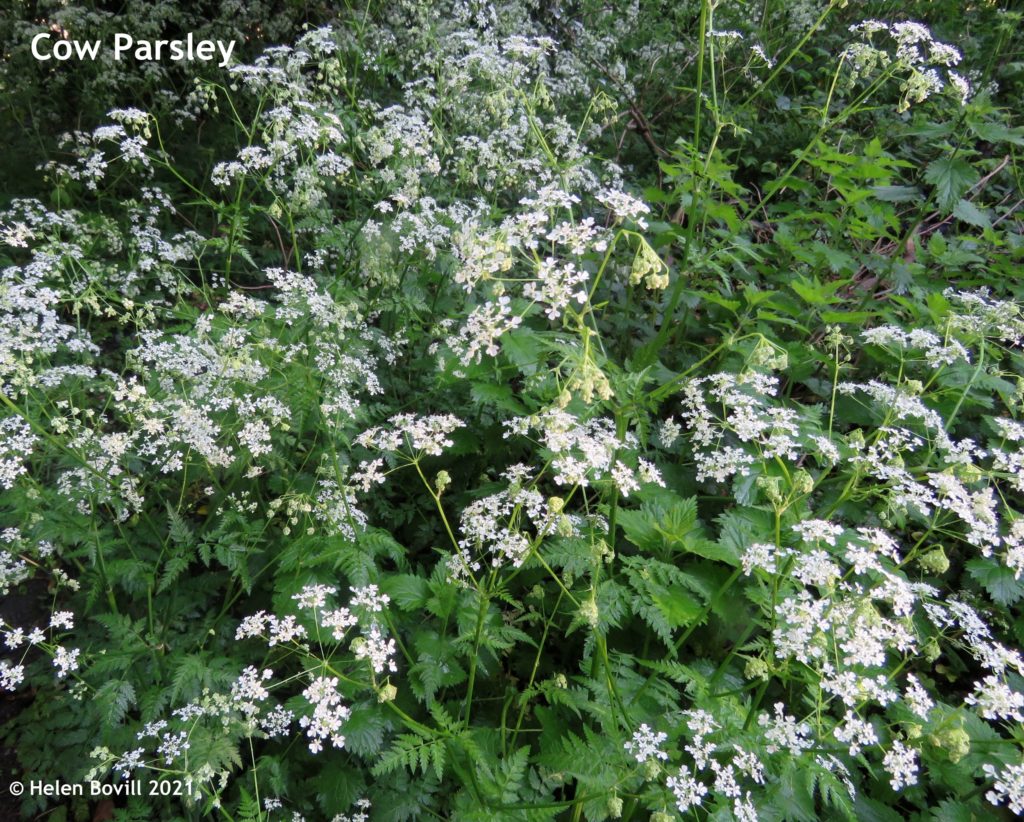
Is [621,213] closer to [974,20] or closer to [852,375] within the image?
[852,375]

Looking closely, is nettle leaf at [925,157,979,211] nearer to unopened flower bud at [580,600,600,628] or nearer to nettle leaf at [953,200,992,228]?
nettle leaf at [953,200,992,228]

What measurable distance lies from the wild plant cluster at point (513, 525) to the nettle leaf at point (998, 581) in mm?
21

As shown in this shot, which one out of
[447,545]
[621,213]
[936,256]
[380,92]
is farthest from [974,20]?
[447,545]

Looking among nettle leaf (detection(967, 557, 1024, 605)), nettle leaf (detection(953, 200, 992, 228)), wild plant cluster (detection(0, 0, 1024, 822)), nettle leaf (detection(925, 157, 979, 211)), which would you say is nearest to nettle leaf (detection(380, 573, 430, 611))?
wild plant cluster (detection(0, 0, 1024, 822))

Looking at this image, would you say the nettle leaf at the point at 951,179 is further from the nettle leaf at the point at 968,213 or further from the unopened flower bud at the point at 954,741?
the unopened flower bud at the point at 954,741

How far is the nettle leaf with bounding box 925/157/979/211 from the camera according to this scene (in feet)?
13.3

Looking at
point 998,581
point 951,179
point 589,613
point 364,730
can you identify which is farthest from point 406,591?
point 951,179

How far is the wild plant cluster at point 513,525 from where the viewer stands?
2.37 meters

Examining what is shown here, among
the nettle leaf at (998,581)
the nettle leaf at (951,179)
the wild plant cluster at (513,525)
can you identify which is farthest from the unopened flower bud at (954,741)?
the nettle leaf at (951,179)

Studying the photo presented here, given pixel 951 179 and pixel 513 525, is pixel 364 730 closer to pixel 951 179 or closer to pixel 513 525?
pixel 513 525

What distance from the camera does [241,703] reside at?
2500mm

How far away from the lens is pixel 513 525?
251cm

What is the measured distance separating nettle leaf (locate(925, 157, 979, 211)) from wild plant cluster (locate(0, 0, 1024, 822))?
24 mm

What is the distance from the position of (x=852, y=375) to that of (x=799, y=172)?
313 centimetres
